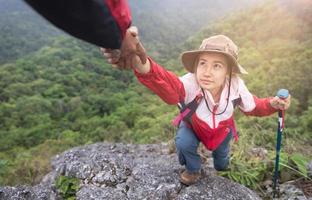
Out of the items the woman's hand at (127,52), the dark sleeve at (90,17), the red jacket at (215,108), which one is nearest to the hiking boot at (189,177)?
the red jacket at (215,108)

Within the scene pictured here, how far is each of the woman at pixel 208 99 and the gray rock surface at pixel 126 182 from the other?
5.8 inches

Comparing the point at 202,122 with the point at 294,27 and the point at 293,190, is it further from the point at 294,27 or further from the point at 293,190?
the point at 294,27

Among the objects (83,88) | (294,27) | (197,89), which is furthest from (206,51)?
(83,88)

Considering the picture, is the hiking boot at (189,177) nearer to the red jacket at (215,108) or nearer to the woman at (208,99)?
the woman at (208,99)

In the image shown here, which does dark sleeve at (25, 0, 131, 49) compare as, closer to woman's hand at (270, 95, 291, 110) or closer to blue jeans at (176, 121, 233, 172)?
blue jeans at (176, 121, 233, 172)

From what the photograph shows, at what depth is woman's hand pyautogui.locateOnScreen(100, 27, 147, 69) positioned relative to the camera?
1620mm

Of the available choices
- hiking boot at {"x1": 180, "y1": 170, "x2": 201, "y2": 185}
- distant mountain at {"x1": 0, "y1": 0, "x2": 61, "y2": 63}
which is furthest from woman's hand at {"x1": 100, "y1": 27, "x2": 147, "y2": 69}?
distant mountain at {"x1": 0, "y1": 0, "x2": 61, "y2": 63}

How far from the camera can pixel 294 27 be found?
94.2 feet

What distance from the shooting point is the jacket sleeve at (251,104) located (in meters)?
2.93

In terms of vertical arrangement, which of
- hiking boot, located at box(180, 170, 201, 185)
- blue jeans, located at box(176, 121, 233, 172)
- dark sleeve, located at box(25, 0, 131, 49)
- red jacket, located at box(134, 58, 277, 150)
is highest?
dark sleeve, located at box(25, 0, 131, 49)

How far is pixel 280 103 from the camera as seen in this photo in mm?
2869

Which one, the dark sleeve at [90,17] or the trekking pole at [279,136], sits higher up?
the dark sleeve at [90,17]

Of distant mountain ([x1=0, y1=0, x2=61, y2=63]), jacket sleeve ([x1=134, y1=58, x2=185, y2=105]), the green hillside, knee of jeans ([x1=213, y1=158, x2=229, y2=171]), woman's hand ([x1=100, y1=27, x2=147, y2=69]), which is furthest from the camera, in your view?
distant mountain ([x1=0, y1=0, x2=61, y2=63])

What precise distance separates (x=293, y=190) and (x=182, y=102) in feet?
4.64
